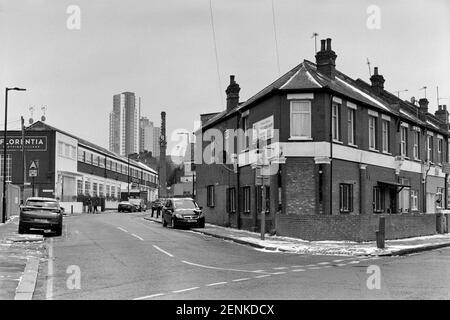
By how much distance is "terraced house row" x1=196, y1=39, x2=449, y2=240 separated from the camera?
27031mm

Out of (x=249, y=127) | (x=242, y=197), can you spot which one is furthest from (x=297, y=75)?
(x=242, y=197)

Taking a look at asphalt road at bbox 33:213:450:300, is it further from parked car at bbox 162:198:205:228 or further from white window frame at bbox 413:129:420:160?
white window frame at bbox 413:129:420:160

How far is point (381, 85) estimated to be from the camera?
3862cm

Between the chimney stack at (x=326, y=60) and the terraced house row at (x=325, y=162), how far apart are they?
0.05 m

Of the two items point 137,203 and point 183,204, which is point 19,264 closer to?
point 183,204

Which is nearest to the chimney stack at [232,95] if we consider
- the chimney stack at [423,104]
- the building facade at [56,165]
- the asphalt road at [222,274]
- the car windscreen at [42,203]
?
the car windscreen at [42,203]

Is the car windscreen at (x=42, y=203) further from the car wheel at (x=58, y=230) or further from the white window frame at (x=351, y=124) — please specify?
the white window frame at (x=351, y=124)

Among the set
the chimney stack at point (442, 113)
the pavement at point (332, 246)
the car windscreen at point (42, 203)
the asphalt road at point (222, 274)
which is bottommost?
the pavement at point (332, 246)

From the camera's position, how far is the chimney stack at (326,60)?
102ft

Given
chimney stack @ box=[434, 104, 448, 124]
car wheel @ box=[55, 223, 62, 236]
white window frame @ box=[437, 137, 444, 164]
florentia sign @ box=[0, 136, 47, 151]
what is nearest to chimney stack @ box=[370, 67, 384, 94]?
white window frame @ box=[437, 137, 444, 164]

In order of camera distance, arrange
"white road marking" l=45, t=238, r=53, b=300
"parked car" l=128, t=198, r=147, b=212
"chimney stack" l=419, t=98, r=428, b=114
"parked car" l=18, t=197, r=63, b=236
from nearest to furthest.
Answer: "white road marking" l=45, t=238, r=53, b=300 < "parked car" l=18, t=197, r=63, b=236 < "chimney stack" l=419, t=98, r=428, b=114 < "parked car" l=128, t=198, r=147, b=212

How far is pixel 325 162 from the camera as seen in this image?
27.1 meters

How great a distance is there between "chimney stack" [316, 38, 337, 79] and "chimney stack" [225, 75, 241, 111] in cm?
705
